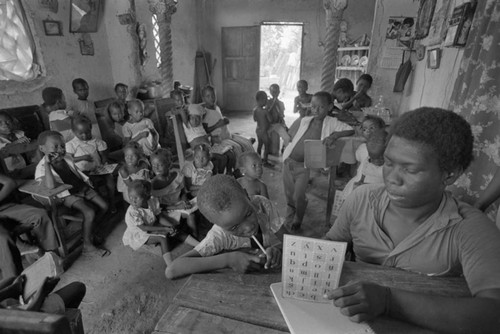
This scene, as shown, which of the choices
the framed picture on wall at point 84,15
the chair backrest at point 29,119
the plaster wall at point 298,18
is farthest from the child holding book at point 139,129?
the plaster wall at point 298,18

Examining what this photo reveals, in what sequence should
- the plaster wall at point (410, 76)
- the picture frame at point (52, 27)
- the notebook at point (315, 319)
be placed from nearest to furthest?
the notebook at point (315, 319), the plaster wall at point (410, 76), the picture frame at point (52, 27)

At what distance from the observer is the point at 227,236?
1284mm

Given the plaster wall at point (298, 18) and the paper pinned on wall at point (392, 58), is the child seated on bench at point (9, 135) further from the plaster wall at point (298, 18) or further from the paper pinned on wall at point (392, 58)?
the plaster wall at point (298, 18)

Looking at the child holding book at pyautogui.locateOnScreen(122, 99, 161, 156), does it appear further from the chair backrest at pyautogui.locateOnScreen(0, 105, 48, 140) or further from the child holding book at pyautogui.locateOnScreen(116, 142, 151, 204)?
the chair backrest at pyautogui.locateOnScreen(0, 105, 48, 140)

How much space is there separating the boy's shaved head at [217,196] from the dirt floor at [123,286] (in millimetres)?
1130

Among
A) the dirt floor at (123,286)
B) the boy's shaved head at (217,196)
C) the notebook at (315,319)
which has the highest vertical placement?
the boy's shaved head at (217,196)

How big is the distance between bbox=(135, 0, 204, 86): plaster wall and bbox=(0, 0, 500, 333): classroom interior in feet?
0.10

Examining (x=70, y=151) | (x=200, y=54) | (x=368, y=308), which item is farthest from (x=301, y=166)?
(x=200, y=54)

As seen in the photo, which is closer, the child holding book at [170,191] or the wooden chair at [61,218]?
the wooden chair at [61,218]

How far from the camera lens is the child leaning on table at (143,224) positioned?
2256 mm

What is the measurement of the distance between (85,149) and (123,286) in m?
1.59

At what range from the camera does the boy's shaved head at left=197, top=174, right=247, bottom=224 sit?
1.16 metres

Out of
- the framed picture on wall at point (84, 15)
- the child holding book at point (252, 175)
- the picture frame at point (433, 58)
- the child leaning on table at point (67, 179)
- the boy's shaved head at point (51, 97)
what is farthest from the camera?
the framed picture on wall at point (84, 15)

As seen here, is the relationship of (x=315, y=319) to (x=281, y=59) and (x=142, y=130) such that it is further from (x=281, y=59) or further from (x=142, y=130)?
(x=281, y=59)
